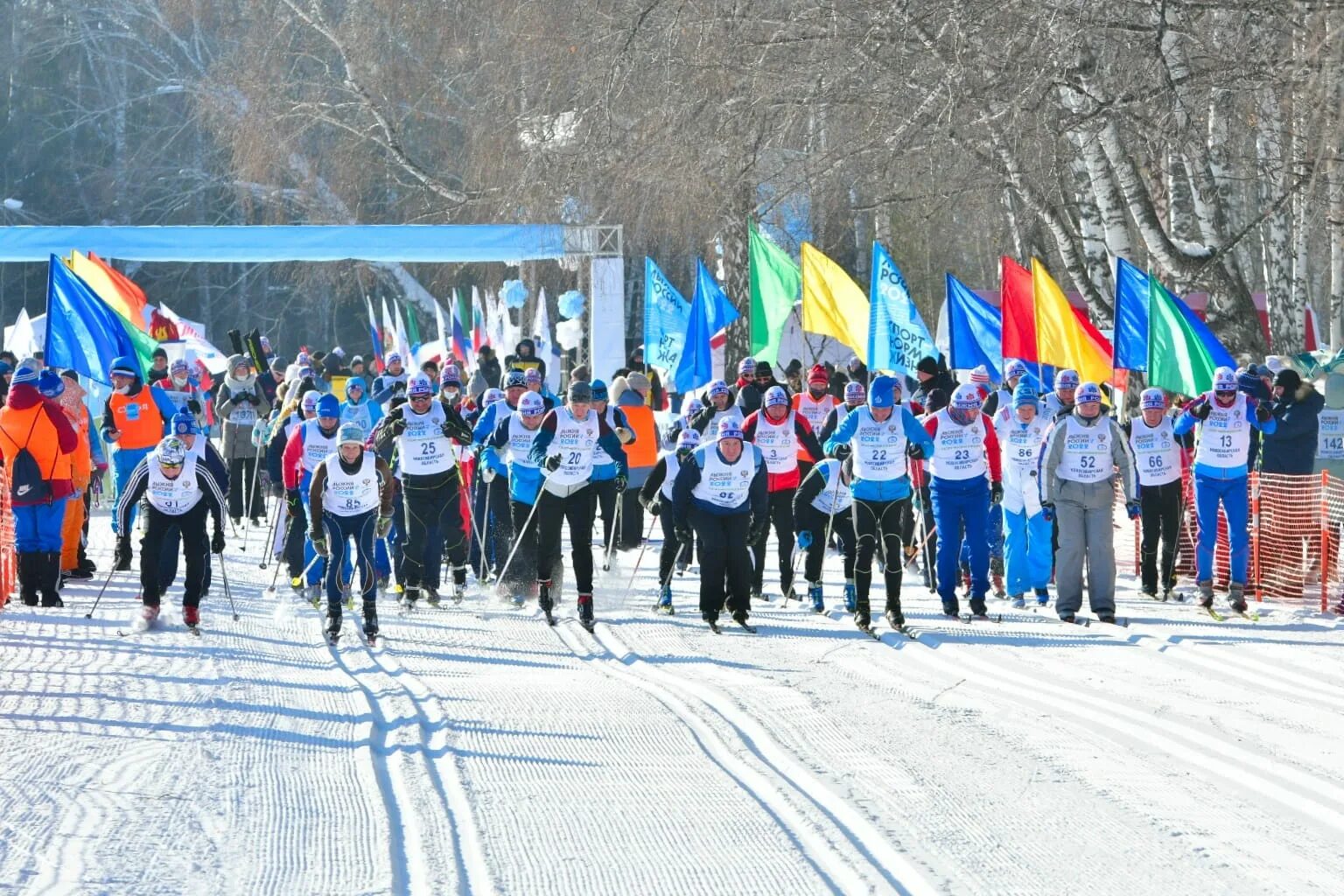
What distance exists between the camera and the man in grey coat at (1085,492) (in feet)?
43.6

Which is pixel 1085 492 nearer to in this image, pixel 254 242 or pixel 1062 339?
pixel 1062 339

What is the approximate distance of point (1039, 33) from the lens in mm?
15594

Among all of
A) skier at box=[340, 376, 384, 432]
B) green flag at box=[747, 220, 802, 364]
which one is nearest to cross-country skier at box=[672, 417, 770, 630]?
skier at box=[340, 376, 384, 432]

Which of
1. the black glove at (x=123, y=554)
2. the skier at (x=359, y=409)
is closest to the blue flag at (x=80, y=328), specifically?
the skier at (x=359, y=409)

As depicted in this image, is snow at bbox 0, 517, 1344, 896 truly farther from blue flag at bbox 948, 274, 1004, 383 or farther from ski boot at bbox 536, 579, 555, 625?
blue flag at bbox 948, 274, 1004, 383

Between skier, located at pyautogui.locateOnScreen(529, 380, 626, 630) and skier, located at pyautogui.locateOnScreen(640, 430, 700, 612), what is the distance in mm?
272

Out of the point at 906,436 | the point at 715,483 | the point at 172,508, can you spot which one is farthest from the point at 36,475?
the point at 906,436

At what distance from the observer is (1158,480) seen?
14.4 meters

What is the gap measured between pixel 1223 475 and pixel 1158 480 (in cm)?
65

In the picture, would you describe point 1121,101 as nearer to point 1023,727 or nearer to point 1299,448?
point 1299,448

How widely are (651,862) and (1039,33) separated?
1051 cm

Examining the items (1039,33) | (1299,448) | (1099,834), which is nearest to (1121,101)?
(1039,33)

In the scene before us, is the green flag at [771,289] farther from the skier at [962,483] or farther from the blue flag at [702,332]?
the skier at [962,483]

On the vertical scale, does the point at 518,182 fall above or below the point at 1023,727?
above
